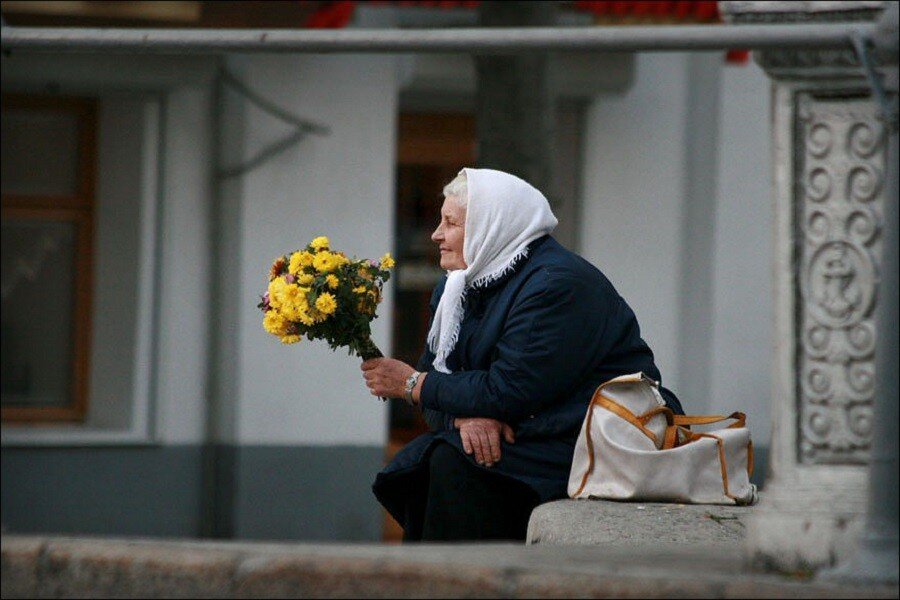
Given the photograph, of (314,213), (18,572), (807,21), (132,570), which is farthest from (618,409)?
(314,213)

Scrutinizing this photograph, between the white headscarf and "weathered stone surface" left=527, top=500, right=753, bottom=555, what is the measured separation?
0.69 m

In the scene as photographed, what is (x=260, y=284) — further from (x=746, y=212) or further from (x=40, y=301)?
(x=746, y=212)

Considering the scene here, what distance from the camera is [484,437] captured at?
16.5 feet

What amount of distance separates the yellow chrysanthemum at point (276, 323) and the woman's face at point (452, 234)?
1.62 feet

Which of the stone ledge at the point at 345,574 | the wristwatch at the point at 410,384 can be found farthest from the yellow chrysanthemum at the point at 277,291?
the stone ledge at the point at 345,574

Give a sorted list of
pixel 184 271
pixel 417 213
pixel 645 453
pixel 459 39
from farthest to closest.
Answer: pixel 417 213 < pixel 184 271 < pixel 645 453 < pixel 459 39

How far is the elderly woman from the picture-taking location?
5.00 metres

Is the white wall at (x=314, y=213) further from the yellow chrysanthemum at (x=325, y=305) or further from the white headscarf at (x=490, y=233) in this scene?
the yellow chrysanthemum at (x=325, y=305)

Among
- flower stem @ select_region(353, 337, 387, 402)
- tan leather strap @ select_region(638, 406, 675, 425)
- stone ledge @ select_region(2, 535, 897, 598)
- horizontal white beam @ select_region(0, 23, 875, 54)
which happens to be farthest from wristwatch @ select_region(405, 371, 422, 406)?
stone ledge @ select_region(2, 535, 897, 598)

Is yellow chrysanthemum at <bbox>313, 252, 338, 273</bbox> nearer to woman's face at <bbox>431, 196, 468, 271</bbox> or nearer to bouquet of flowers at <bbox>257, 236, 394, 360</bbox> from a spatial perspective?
bouquet of flowers at <bbox>257, 236, 394, 360</bbox>

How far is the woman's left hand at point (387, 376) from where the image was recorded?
5219 millimetres

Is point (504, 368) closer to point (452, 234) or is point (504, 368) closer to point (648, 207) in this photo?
point (452, 234)

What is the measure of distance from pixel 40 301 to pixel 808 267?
24.6 feet

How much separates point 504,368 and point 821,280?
4.69 feet
